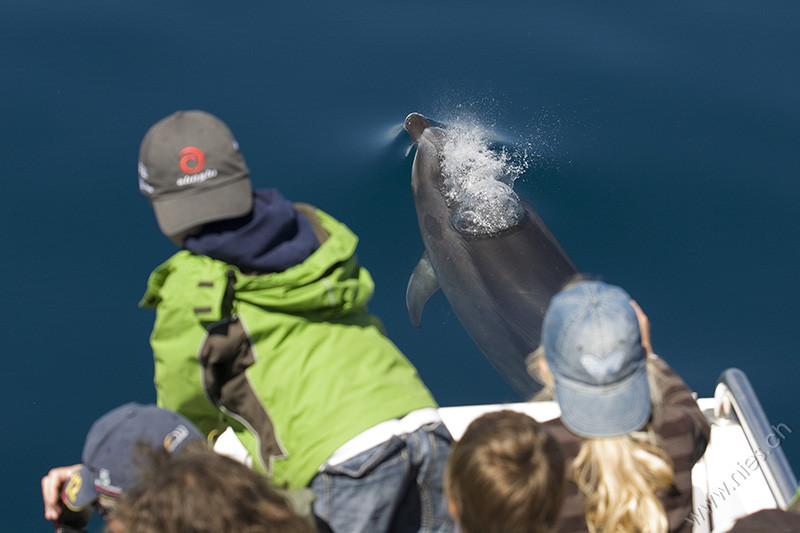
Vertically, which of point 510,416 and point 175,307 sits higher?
point 175,307

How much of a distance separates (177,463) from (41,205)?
5767mm

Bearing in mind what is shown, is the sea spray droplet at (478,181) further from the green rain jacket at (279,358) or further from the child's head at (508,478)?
the child's head at (508,478)

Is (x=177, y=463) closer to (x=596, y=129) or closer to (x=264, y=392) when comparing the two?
(x=264, y=392)

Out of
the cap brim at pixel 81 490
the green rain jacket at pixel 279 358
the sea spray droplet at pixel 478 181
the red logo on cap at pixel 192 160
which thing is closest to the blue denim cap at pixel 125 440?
the cap brim at pixel 81 490

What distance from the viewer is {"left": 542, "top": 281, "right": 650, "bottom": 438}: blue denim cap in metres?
3.13

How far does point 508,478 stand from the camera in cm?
263

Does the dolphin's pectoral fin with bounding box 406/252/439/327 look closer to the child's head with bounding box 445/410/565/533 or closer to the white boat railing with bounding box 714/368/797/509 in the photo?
the white boat railing with bounding box 714/368/797/509

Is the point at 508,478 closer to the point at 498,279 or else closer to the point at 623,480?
the point at 623,480

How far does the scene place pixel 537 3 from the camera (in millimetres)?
10078

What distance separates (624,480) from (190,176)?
1995 mm

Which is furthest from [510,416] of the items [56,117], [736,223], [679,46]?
[679,46]

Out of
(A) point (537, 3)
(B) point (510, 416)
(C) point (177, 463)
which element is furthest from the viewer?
(A) point (537, 3)

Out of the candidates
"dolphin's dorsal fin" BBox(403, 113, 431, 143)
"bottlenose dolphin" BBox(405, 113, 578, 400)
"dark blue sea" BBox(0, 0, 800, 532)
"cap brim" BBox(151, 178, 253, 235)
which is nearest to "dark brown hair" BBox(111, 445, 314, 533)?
"cap brim" BBox(151, 178, 253, 235)

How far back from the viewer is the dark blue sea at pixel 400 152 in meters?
6.88
